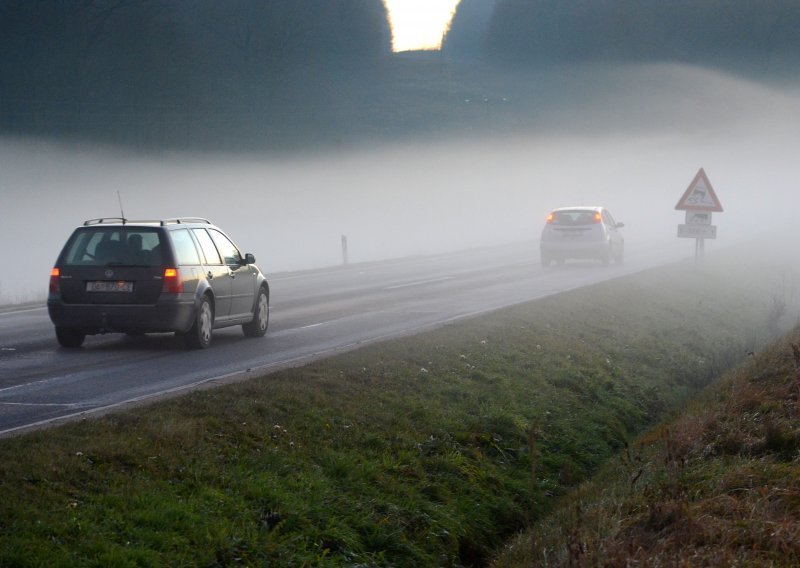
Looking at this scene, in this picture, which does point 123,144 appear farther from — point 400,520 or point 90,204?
point 400,520

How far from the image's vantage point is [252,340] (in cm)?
1542

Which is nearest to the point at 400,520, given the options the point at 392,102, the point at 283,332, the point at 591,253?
the point at 283,332

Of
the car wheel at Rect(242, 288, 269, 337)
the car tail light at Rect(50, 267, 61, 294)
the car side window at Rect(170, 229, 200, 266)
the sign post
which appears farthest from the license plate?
the sign post

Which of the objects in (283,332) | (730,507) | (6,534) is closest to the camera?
(6,534)

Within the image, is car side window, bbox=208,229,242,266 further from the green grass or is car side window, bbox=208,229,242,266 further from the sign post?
the sign post

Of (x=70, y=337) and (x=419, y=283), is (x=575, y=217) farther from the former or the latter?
(x=70, y=337)

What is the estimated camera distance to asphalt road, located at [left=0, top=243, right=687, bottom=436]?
34.3ft

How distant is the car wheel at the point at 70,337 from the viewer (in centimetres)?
1416

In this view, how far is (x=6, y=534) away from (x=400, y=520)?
284 centimetres

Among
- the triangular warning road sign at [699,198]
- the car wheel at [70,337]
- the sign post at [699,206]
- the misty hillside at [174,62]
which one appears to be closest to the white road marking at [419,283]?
the sign post at [699,206]

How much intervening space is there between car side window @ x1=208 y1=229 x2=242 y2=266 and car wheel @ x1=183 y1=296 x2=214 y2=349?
118 cm

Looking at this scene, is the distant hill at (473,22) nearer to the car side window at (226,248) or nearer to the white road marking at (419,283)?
the white road marking at (419,283)

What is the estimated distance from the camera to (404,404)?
398 inches

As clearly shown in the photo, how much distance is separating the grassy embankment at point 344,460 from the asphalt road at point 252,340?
124cm
